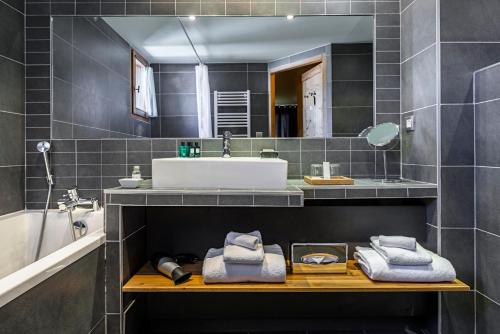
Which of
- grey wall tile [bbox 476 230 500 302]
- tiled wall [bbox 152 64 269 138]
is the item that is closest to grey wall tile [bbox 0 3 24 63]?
tiled wall [bbox 152 64 269 138]

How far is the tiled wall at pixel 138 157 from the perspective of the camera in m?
2.28

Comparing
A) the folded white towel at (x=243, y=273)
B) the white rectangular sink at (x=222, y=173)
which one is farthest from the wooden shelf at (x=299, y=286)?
the white rectangular sink at (x=222, y=173)

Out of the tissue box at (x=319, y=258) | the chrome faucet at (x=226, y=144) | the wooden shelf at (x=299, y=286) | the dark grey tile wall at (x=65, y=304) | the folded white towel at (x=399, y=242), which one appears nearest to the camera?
the dark grey tile wall at (x=65, y=304)

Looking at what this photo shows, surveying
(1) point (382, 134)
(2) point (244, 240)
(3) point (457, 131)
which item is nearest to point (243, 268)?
(2) point (244, 240)

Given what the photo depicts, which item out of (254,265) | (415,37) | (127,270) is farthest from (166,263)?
(415,37)

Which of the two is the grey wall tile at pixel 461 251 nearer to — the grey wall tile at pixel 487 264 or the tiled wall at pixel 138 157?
the grey wall tile at pixel 487 264

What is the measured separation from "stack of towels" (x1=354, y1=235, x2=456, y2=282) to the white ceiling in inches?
56.6

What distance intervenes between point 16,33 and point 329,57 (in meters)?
2.09

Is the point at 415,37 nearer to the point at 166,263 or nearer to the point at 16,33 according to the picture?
the point at 166,263

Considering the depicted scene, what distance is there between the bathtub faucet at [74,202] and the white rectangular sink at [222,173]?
27.8 inches

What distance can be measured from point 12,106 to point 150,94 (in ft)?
2.82

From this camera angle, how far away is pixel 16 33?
2172 millimetres

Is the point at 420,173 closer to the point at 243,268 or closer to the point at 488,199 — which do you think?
the point at 488,199

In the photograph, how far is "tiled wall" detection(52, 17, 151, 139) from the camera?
2.29 metres
